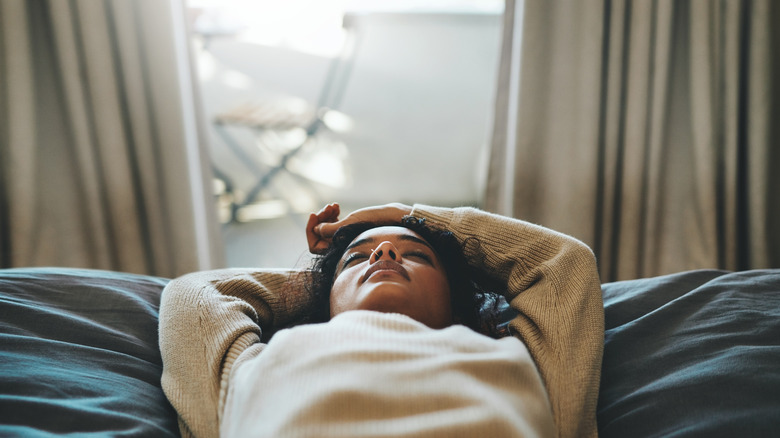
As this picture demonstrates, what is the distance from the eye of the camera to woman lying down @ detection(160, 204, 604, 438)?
70 cm

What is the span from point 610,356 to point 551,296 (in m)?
0.15

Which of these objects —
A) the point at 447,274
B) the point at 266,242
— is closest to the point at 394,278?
the point at 447,274

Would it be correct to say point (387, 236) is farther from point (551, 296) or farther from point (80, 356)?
point (80, 356)

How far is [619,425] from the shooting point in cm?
86

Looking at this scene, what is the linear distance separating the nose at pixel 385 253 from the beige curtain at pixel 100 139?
54.3 inches

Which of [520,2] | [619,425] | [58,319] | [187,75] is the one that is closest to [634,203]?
[520,2]

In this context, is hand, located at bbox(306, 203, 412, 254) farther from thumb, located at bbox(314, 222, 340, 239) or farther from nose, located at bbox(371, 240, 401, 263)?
nose, located at bbox(371, 240, 401, 263)

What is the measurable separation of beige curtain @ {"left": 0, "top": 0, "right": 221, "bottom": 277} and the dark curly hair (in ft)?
3.73

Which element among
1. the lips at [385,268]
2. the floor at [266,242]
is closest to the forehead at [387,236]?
the lips at [385,268]

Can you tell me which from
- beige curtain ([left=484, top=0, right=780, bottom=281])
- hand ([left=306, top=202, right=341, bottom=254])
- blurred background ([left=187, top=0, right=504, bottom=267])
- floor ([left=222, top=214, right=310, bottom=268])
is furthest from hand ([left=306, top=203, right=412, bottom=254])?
blurred background ([left=187, top=0, right=504, bottom=267])

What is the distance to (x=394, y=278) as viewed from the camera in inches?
38.9

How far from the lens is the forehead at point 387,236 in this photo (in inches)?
44.0

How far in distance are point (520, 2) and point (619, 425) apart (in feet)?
5.60

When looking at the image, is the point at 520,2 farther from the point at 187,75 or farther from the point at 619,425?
the point at 619,425
